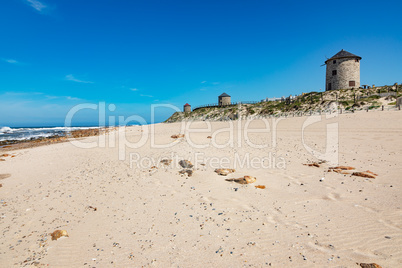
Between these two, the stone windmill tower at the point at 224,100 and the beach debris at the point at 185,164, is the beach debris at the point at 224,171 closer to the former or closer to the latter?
the beach debris at the point at 185,164

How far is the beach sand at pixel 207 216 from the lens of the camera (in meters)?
3.30

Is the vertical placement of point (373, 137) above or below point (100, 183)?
above

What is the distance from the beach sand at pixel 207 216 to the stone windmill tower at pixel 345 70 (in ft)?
125

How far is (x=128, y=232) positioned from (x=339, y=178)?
6.42m

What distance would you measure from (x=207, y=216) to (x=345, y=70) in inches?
1844

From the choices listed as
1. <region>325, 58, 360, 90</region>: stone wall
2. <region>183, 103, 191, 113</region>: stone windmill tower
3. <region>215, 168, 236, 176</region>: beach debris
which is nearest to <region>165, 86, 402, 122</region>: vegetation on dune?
<region>325, 58, 360, 90</region>: stone wall

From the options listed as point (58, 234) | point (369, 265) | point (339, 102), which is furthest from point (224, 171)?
point (339, 102)

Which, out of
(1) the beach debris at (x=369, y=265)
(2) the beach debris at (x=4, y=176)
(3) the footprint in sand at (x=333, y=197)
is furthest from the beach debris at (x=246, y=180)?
(2) the beach debris at (x=4, y=176)

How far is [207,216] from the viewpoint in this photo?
4.52 m

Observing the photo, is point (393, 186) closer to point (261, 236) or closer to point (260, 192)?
point (260, 192)

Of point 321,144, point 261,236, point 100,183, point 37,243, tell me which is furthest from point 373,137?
point 37,243

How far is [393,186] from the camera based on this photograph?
5352 millimetres

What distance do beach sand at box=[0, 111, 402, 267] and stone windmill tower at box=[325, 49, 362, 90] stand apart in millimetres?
37990

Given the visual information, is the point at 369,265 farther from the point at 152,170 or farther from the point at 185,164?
the point at 152,170
